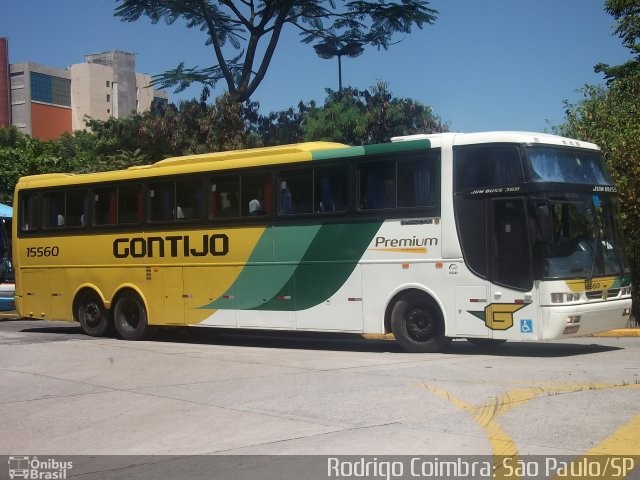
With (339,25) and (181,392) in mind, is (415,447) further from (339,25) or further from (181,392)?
(339,25)

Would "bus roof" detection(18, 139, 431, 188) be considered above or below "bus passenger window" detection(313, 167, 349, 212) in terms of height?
above

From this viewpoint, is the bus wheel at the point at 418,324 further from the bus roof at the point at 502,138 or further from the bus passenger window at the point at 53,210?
the bus passenger window at the point at 53,210

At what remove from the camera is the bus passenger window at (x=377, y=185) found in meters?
14.6

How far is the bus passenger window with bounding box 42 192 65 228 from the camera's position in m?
19.3

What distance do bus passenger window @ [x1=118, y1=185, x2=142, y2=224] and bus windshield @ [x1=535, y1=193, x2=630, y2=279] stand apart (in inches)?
332

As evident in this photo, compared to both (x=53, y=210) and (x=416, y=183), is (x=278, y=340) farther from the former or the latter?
(x=53, y=210)

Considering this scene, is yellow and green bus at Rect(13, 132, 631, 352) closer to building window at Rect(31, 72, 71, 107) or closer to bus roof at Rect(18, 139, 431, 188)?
bus roof at Rect(18, 139, 431, 188)

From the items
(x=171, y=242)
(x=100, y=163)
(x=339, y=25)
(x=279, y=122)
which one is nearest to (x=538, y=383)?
(x=171, y=242)

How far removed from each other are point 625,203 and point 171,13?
2523 cm

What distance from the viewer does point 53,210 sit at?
64.2 ft

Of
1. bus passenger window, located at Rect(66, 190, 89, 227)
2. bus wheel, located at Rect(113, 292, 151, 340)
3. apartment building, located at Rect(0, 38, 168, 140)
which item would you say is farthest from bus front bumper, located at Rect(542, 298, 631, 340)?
apartment building, located at Rect(0, 38, 168, 140)

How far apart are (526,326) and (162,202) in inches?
309

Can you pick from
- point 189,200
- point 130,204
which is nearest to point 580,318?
point 189,200

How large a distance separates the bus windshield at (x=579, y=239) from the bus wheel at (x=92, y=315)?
969cm
